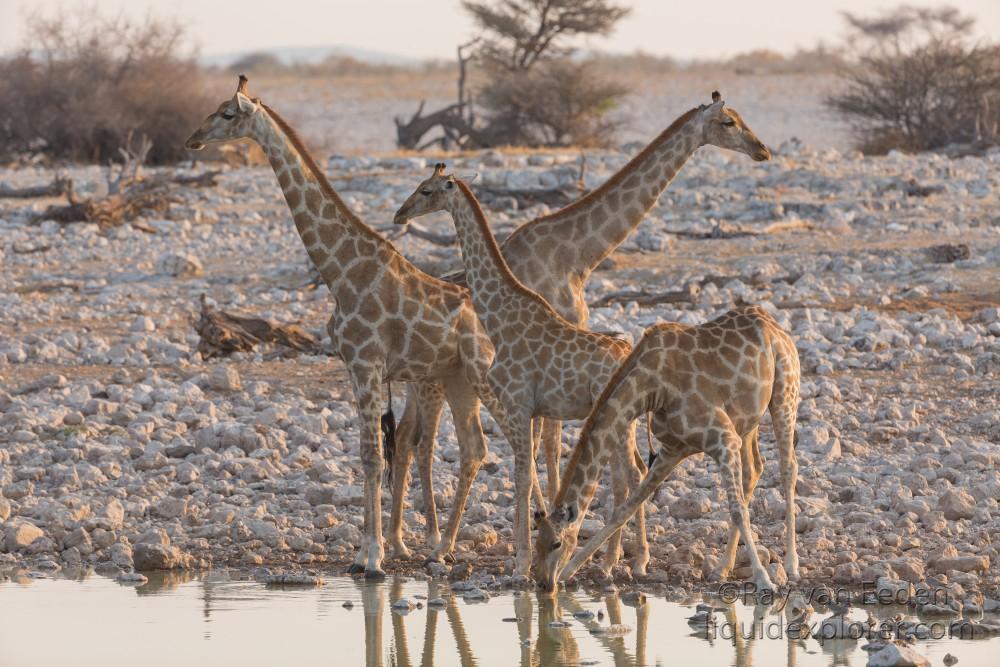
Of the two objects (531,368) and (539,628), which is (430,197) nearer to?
(531,368)

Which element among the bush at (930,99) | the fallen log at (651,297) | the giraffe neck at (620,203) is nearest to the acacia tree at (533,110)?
the bush at (930,99)

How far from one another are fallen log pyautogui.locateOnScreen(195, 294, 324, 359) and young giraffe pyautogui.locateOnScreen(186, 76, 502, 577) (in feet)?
13.2

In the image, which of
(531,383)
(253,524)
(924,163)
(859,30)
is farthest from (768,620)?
(859,30)

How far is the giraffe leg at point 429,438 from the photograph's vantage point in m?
8.38

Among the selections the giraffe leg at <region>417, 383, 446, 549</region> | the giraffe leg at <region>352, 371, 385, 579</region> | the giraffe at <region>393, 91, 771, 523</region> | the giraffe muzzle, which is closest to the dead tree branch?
the giraffe at <region>393, 91, 771, 523</region>

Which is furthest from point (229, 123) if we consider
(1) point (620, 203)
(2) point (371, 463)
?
(1) point (620, 203)

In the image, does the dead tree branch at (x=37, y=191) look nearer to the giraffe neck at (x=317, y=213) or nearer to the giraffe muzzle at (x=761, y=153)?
the giraffe neck at (x=317, y=213)

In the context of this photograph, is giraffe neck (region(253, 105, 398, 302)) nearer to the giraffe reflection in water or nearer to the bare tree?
the giraffe reflection in water

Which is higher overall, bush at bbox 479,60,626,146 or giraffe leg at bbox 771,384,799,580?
bush at bbox 479,60,626,146

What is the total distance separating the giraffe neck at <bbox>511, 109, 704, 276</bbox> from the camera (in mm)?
8695

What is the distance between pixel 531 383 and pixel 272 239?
1004cm

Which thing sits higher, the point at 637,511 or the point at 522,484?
the point at 522,484

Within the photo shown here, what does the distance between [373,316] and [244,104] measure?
4.08ft

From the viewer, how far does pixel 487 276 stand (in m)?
7.93
